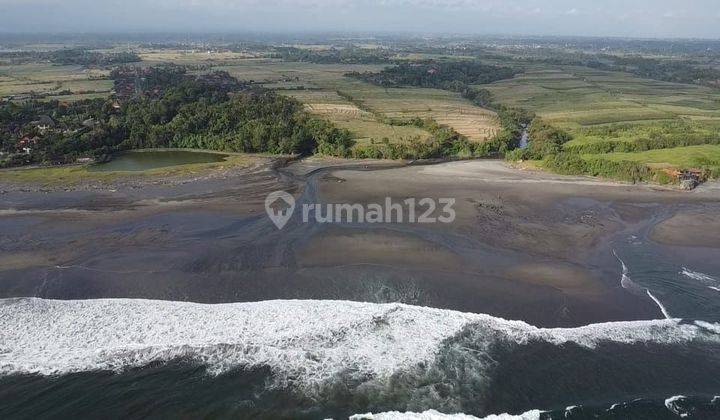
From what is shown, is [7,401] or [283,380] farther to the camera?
[283,380]

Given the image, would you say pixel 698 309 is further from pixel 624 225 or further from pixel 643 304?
A: pixel 624 225

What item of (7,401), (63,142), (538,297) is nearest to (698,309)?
(538,297)

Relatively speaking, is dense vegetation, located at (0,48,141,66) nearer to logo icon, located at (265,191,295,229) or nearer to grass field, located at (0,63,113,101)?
grass field, located at (0,63,113,101)

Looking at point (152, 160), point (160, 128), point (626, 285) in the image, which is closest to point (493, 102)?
point (160, 128)

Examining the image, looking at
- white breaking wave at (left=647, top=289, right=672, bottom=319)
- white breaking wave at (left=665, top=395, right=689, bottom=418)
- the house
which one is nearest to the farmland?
the house

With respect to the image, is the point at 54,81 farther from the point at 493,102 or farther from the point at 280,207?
the point at 280,207

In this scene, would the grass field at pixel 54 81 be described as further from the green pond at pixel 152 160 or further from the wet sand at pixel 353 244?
the wet sand at pixel 353 244

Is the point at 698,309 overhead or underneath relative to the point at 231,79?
underneath

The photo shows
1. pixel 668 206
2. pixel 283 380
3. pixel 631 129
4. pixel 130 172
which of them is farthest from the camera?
pixel 631 129
